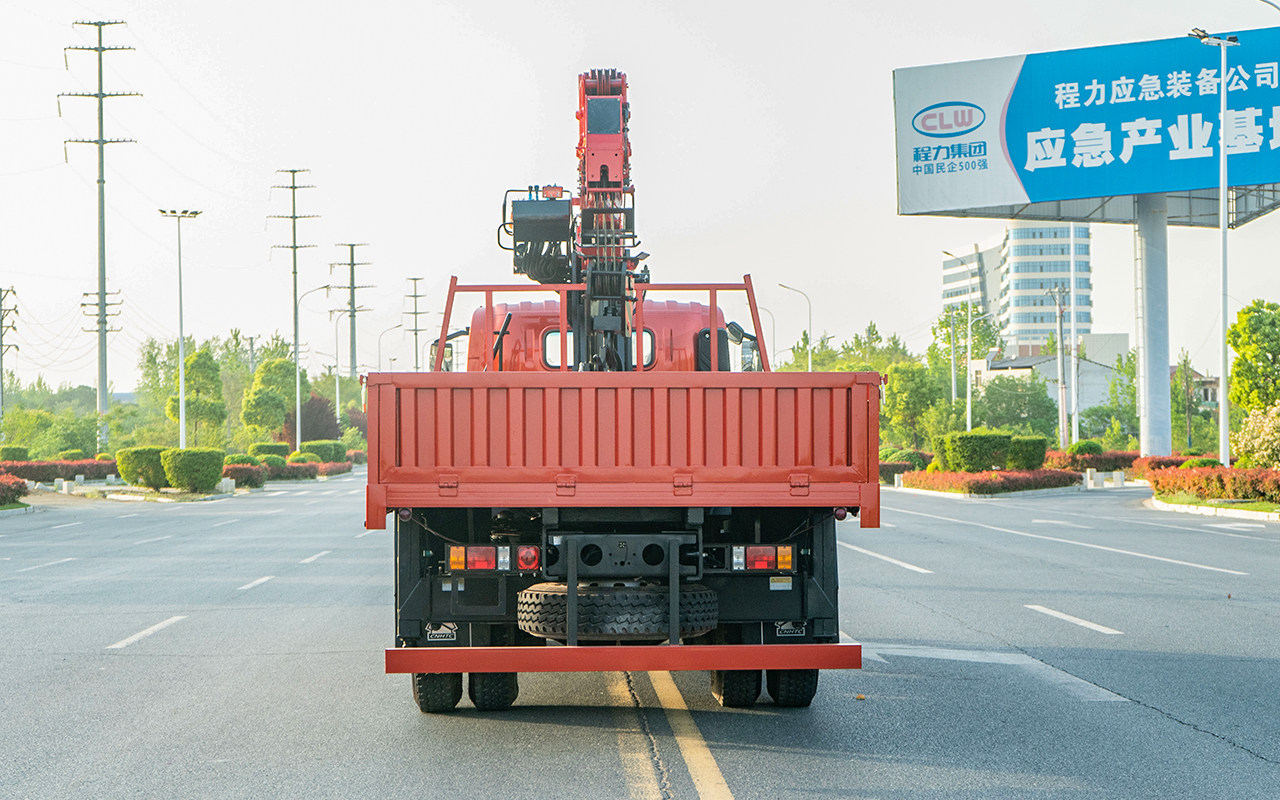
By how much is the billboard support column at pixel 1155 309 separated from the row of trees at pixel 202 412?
42.0 metres

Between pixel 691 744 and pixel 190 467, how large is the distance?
40939 millimetres

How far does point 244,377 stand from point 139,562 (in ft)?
288

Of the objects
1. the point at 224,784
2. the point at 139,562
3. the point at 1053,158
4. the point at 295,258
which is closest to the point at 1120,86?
the point at 1053,158

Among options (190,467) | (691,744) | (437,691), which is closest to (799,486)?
(691,744)

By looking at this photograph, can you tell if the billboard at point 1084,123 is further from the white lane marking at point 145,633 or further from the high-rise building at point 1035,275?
the high-rise building at point 1035,275

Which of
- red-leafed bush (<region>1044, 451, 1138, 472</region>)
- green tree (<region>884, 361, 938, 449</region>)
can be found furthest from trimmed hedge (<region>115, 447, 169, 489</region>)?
green tree (<region>884, 361, 938, 449</region>)

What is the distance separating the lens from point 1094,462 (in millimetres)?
52188

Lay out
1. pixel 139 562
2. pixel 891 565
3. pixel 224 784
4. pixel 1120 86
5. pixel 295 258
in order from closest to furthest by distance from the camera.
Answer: pixel 224 784
pixel 891 565
pixel 139 562
pixel 1120 86
pixel 295 258

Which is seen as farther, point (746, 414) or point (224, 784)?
point (746, 414)

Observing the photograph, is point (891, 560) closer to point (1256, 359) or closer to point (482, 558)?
point (482, 558)

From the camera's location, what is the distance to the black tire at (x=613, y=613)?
260 inches

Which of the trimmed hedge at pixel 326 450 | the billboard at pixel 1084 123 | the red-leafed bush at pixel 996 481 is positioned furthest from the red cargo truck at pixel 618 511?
the trimmed hedge at pixel 326 450

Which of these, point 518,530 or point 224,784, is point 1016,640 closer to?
point 518,530

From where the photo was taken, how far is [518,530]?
6.98m
